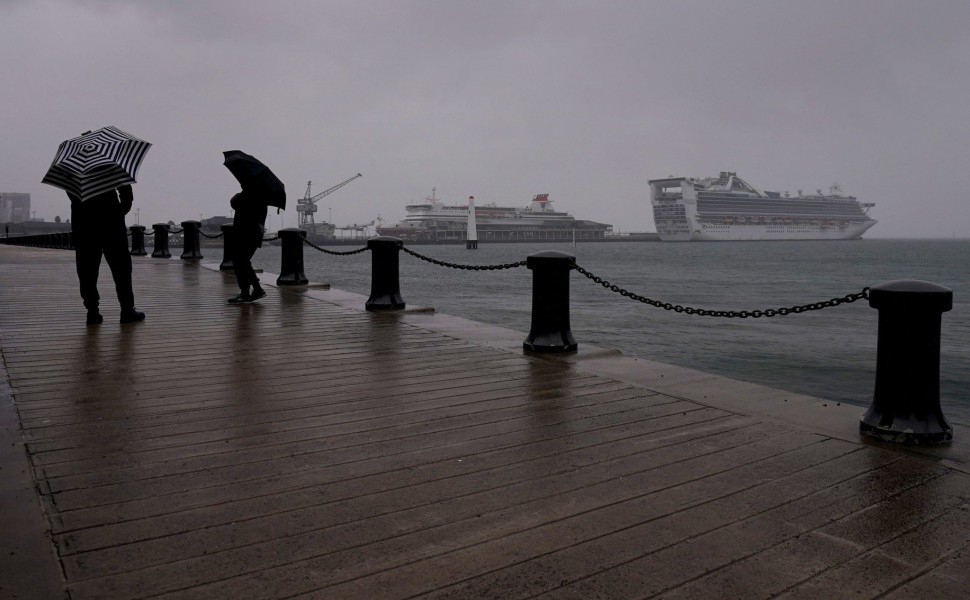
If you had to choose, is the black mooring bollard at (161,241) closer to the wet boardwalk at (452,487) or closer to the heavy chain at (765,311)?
the wet boardwalk at (452,487)

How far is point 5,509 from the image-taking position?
2.26 m

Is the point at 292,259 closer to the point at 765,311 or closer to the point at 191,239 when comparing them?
the point at 191,239

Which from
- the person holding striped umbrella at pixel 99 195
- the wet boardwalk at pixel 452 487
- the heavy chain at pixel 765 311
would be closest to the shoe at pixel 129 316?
the person holding striped umbrella at pixel 99 195

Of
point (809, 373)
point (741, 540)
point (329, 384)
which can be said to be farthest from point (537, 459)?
point (809, 373)

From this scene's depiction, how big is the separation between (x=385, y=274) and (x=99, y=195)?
2.71 m

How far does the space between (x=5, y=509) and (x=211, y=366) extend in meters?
2.35

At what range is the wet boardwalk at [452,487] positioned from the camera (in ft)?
6.29

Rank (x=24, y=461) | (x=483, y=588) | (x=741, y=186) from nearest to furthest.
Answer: (x=483, y=588) → (x=24, y=461) → (x=741, y=186)

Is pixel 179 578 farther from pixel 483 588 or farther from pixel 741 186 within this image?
pixel 741 186

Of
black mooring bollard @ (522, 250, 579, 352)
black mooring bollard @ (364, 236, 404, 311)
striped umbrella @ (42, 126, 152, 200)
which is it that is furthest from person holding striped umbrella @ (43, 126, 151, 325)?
black mooring bollard @ (522, 250, 579, 352)

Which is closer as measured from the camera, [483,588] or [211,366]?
[483,588]

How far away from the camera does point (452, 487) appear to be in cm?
254

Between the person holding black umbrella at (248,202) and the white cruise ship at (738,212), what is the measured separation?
12325 centimetres

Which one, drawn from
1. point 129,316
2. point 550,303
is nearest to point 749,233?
point 550,303
